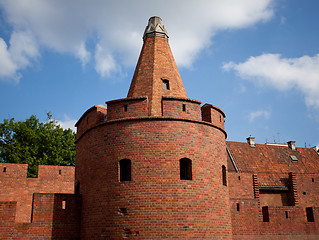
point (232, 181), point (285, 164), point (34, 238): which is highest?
point (285, 164)

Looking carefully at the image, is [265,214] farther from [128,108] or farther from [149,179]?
[128,108]

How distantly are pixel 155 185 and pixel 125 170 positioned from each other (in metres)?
1.31

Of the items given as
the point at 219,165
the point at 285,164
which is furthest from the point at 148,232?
the point at 285,164

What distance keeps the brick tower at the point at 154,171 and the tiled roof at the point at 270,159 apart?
9299 mm

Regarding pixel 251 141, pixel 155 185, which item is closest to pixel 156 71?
pixel 155 185

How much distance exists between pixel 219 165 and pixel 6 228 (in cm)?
759

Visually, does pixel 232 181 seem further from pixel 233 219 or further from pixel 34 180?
pixel 34 180

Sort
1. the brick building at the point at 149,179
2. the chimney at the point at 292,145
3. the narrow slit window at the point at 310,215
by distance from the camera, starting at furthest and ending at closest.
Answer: the chimney at the point at 292,145
the narrow slit window at the point at 310,215
the brick building at the point at 149,179

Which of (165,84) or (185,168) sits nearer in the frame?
(185,168)

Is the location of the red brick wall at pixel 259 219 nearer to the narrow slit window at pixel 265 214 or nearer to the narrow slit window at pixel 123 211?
the narrow slit window at pixel 265 214

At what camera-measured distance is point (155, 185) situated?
11414mm

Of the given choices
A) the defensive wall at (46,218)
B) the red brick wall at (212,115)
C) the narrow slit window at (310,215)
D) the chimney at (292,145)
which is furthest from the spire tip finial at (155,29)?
the chimney at (292,145)

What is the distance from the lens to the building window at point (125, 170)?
12.0m

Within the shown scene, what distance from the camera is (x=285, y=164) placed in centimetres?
2384
